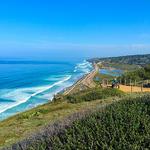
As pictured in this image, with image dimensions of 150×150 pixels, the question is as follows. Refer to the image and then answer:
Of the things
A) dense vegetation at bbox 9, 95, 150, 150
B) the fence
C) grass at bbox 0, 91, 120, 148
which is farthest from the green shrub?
the fence

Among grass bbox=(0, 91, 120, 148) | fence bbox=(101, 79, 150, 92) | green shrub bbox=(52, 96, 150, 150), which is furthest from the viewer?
fence bbox=(101, 79, 150, 92)

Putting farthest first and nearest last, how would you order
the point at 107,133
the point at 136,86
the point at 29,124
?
the point at 136,86
the point at 29,124
the point at 107,133

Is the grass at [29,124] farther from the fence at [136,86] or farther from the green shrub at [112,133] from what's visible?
the fence at [136,86]

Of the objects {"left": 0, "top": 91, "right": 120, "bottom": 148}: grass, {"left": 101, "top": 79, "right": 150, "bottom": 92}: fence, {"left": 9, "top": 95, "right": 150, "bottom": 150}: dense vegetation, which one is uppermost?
{"left": 9, "top": 95, "right": 150, "bottom": 150}: dense vegetation

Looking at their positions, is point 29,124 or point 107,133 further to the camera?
point 29,124

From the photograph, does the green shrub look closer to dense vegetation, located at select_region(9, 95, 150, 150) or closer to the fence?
dense vegetation, located at select_region(9, 95, 150, 150)

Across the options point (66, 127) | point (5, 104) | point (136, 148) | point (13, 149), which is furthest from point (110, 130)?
point (5, 104)

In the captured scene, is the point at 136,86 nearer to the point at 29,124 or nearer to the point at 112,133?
the point at 29,124

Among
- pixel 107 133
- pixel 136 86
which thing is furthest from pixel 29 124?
pixel 136 86

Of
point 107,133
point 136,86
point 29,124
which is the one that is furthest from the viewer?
point 136,86

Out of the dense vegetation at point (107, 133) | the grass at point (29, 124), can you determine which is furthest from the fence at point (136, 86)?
the dense vegetation at point (107, 133)

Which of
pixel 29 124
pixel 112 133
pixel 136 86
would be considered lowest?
pixel 136 86
